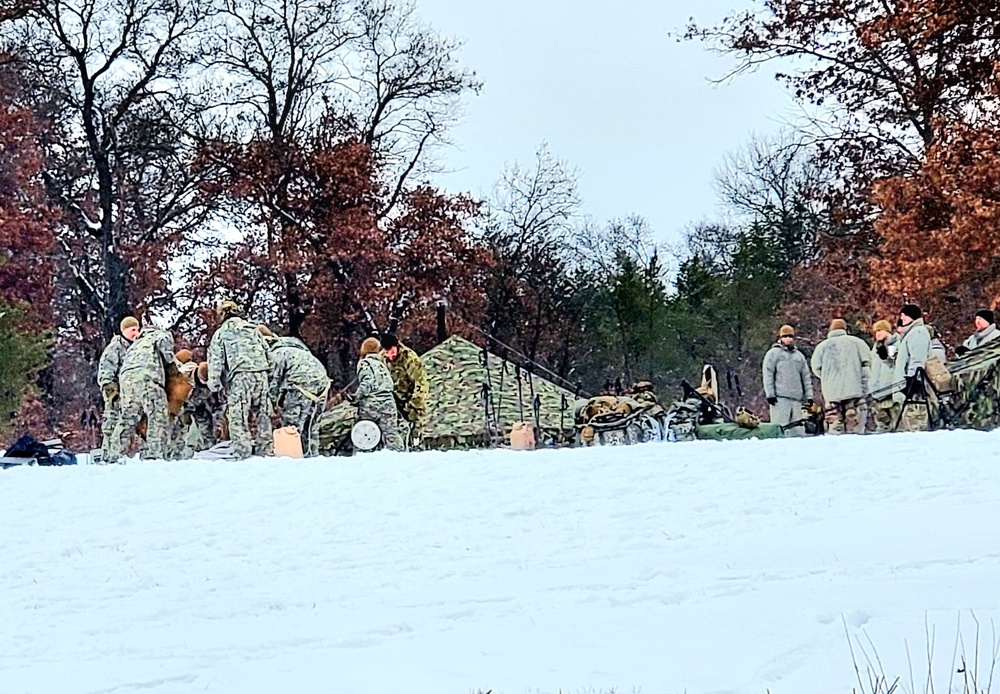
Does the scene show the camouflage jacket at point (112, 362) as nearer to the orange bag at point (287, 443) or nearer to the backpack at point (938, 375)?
the orange bag at point (287, 443)

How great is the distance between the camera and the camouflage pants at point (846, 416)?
1625cm

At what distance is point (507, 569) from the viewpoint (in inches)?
344

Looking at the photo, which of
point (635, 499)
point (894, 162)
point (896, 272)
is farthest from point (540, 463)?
point (894, 162)

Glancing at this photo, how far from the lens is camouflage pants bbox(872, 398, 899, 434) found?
51.7 feet

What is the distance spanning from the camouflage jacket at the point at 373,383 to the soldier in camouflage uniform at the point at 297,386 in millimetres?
639

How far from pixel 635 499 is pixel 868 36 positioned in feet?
48.2

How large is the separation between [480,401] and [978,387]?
9.06 m

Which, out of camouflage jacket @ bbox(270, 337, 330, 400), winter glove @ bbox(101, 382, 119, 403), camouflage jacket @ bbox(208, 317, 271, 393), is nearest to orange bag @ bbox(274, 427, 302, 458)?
camouflage jacket @ bbox(270, 337, 330, 400)

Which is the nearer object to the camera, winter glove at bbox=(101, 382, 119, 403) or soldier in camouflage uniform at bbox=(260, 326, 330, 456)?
winter glove at bbox=(101, 382, 119, 403)

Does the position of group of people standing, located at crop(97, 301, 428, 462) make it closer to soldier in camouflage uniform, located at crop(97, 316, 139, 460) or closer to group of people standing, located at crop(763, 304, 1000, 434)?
soldier in camouflage uniform, located at crop(97, 316, 139, 460)

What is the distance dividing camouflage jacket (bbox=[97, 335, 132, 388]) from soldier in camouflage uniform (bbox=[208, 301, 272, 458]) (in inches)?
52.1

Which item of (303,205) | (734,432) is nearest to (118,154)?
(303,205)

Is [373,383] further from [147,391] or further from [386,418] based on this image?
[147,391]

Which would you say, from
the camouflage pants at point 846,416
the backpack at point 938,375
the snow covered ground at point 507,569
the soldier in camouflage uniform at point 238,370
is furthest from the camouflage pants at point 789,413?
the soldier in camouflage uniform at point 238,370
